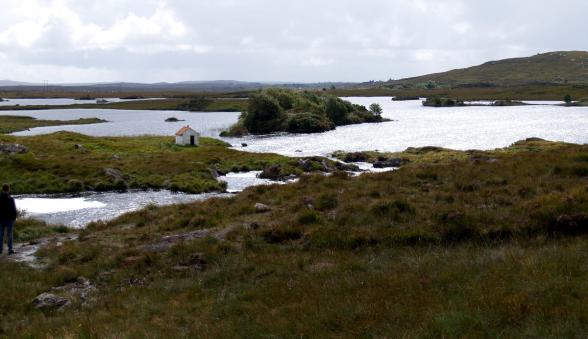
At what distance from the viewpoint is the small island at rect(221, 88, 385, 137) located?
130500 mm

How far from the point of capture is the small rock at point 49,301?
15250 mm

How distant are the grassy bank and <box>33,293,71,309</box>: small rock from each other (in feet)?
1.43

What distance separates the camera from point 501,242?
50.9 ft

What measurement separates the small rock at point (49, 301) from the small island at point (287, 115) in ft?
368

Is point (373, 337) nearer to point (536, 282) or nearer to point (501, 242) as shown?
point (536, 282)

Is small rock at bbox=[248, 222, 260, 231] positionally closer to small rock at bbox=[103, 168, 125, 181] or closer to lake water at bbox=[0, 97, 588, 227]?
lake water at bbox=[0, 97, 588, 227]

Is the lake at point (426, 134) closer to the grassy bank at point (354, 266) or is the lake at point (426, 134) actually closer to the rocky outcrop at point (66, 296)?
the grassy bank at point (354, 266)

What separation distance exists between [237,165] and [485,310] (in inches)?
2376

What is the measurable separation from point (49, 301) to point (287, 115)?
120260 millimetres

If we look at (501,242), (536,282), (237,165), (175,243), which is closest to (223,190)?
(237,165)

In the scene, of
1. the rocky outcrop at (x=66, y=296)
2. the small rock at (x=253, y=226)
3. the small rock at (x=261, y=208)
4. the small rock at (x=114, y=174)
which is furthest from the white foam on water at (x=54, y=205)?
the rocky outcrop at (x=66, y=296)

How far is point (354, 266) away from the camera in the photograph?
14617 millimetres

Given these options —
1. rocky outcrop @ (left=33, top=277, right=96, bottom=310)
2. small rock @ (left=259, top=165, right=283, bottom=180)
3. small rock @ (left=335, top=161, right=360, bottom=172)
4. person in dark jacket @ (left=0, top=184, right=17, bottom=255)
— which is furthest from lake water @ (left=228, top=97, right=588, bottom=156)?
rocky outcrop @ (left=33, top=277, right=96, bottom=310)

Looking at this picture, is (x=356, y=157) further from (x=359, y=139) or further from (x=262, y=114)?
(x=262, y=114)
